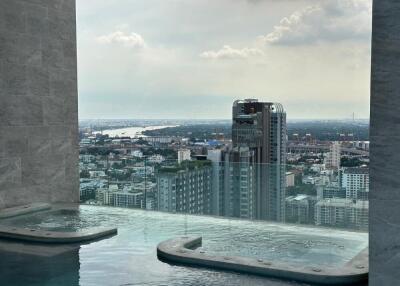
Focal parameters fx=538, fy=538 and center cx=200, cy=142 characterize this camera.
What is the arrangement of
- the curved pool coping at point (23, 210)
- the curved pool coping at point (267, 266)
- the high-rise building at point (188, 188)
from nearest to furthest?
the curved pool coping at point (267, 266) → the high-rise building at point (188, 188) → the curved pool coping at point (23, 210)

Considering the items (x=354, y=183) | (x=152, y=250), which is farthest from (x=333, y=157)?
(x=152, y=250)

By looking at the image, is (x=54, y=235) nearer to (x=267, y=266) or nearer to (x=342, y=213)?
(x=267, y=266)

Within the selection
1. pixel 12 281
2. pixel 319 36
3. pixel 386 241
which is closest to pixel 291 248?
pixel 386 241

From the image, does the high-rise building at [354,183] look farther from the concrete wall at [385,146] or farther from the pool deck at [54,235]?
the pool deck at [54,235]

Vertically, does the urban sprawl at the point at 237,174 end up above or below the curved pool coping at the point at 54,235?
above

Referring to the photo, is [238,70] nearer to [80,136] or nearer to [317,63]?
[317,63]

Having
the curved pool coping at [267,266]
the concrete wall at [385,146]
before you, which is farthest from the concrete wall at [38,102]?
the concrete wall at [385,146]
